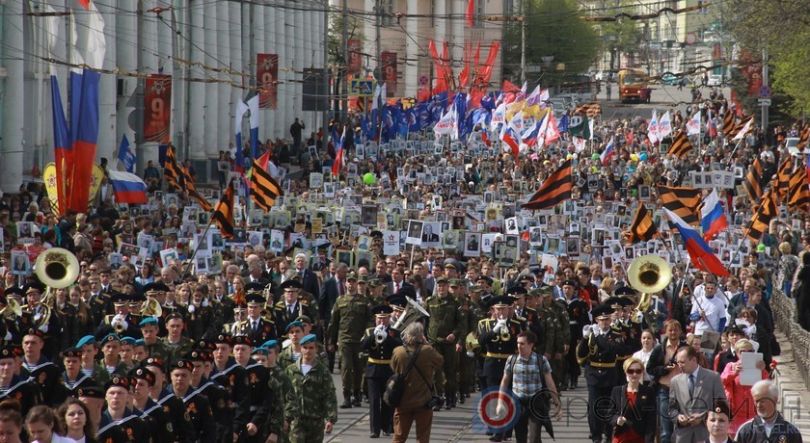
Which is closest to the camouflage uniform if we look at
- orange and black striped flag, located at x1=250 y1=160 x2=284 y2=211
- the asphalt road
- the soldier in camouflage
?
the soldier in camouflage

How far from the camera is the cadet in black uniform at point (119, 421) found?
11.7 metres

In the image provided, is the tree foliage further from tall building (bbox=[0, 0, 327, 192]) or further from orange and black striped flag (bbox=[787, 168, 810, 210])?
tall building (bbox=[0, 0, 327, 192])

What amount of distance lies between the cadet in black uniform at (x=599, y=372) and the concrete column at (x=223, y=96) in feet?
139

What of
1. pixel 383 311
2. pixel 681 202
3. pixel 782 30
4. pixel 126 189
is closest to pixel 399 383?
pixel 383 311

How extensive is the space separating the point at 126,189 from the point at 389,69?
4661cm

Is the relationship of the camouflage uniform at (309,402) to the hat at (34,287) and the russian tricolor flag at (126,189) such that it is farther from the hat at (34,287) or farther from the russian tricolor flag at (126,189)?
the russian tricolor flag at (126,189)

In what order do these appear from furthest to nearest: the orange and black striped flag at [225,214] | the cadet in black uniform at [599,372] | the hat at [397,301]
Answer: the orange and black striped flag at [225,214], the hat at [397,301], the cadet in black uniform at [599,372]

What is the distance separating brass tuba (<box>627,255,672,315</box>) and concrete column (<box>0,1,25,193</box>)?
20.8m

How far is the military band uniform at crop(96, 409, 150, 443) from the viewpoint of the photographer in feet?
38.4

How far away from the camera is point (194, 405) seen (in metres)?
13.0

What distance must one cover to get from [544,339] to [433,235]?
872 centimetres

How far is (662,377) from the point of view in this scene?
14922mm

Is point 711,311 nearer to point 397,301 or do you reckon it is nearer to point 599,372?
point 397,301

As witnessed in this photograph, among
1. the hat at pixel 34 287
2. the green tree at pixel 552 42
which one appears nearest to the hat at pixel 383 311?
the hat at pixel 34 287
